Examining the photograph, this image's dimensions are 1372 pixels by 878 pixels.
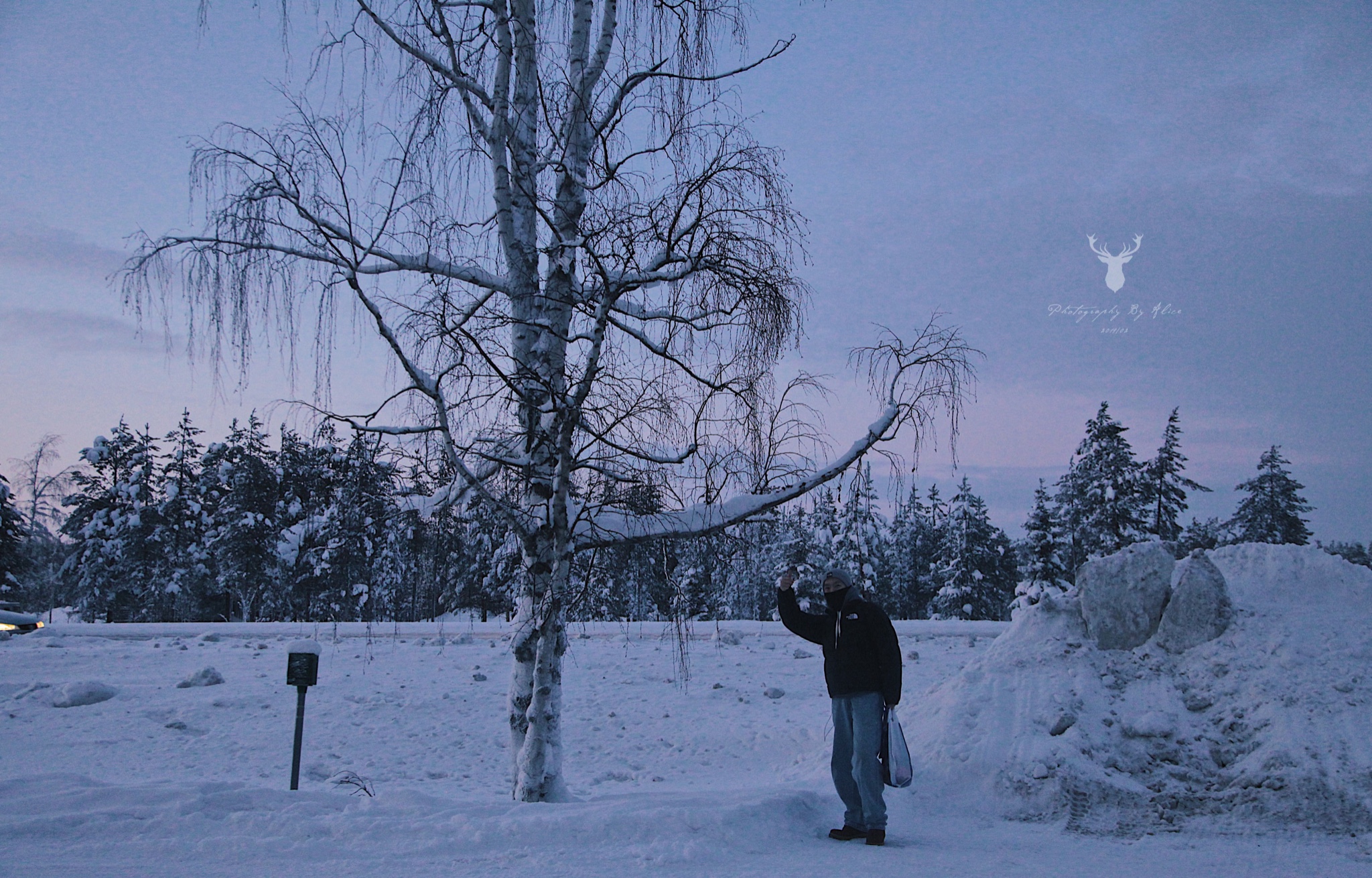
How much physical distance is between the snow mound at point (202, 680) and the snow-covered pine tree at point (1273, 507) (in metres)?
38.9

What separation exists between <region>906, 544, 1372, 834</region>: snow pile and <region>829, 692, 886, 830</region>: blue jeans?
6.73 feet

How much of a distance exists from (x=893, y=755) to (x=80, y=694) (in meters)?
11.3

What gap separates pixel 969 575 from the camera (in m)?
38.8

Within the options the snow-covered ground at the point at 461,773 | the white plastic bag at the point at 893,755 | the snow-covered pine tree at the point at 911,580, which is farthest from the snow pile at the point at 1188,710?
the snow-covered pine tree at the point at 911,580

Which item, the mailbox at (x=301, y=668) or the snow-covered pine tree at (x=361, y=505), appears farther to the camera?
the mailbox at (x=301, y=668)

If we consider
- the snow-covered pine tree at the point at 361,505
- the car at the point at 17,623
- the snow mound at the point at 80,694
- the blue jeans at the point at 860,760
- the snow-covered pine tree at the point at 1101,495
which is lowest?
the snow mound at the point at 80,694

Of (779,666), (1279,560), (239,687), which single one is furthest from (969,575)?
(239,687)

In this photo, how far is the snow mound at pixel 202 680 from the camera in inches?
475

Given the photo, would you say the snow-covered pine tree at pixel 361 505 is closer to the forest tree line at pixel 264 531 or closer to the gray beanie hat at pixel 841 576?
the gray beanie hat at pixel 841 576

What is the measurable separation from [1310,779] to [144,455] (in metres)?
42.0

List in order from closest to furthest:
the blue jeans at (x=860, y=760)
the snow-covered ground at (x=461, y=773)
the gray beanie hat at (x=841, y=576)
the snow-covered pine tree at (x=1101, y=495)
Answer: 1. the snow-covered ground at (x=461, y=773)
2. the blue jeans at (x=860, y=760)
3. the gray beanie hat at (x=841, y=576)
4. the snow-covered pine tree at (x=1101, y=495)

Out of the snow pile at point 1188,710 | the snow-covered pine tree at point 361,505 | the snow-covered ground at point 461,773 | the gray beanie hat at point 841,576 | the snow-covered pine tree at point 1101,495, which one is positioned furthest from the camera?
the snow-covered pine tree at point 1101,495

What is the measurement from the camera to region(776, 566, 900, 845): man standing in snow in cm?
527

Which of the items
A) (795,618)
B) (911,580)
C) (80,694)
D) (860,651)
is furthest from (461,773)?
(911,580)
